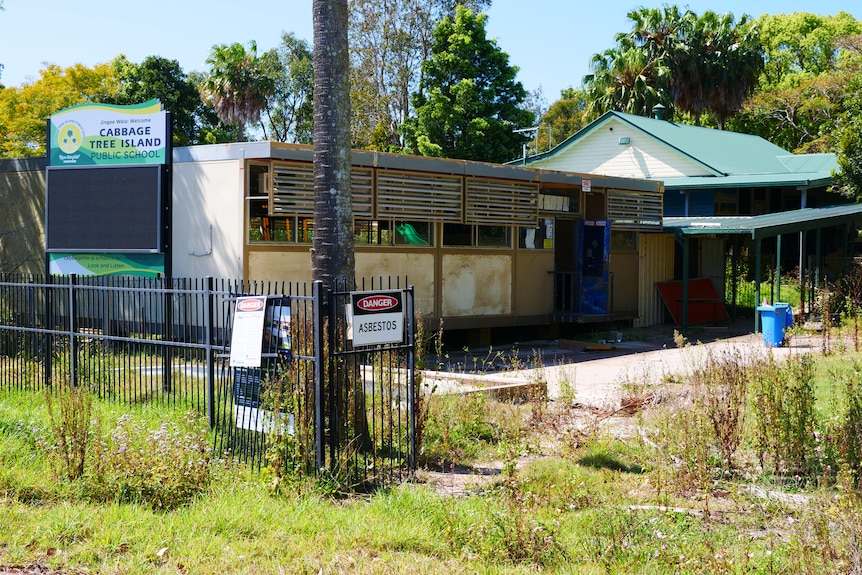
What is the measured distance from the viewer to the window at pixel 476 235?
1834 centimetres

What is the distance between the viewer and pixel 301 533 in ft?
21.2

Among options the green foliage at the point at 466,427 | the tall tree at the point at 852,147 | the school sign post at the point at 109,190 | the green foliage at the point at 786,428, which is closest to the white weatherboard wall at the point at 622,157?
the tall tree at the point at 852,147

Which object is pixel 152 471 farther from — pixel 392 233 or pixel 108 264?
pixel 392 233

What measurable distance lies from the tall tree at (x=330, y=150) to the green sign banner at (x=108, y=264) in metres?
6.69

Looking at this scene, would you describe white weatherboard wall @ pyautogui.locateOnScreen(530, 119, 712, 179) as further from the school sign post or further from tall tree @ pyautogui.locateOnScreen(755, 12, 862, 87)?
tall tree @ pyautogui.locateOnScreen(755, 12, 862, 87)

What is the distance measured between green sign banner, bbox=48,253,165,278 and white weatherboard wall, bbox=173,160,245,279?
94 centimetres

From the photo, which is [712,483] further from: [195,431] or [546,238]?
[546,238]

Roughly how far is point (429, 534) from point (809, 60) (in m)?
57.8

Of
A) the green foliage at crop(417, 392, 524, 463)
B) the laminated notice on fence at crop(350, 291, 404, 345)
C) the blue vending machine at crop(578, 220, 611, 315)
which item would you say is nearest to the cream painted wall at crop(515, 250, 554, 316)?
the blue vending machine at crop(578, 220, 611, 315)

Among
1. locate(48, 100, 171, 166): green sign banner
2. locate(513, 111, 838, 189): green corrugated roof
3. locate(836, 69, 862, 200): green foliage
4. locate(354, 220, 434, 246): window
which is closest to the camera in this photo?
locate(48, 100, 171, 166): green sign banner

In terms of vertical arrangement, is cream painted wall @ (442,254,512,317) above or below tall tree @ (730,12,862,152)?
below

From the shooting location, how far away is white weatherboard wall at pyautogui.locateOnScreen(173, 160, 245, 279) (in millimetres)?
15047

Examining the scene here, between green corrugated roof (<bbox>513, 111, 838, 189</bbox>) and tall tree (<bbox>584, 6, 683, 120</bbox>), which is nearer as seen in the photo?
green corrugated roof (<bbox>513, 111, 838, 189</bbox>)

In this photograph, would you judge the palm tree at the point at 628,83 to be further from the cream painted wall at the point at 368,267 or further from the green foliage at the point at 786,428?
the green foliage at the point at 786,428
